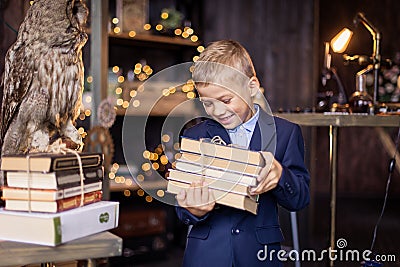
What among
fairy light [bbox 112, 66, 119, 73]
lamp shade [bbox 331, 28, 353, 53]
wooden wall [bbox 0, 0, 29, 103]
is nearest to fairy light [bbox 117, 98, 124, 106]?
fairy light [bbox 112, 66, 119, 73]

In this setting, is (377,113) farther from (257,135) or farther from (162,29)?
(162,29)

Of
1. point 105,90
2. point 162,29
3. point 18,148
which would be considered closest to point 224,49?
point 18,148

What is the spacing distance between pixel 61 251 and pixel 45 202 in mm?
104

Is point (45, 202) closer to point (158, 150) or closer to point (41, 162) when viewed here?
point (41, 162)

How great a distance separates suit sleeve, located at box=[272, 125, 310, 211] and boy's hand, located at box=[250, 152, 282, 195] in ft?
0.16

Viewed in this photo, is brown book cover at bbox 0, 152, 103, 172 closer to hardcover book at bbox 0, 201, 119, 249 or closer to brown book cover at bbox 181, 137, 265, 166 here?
hardcover book at bbox 0, 201, 119, 249

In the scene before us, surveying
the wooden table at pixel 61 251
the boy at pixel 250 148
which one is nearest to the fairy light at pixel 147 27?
the boy at pixel 250 148

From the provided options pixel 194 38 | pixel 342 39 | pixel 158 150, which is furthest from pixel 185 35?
pixel 342 39

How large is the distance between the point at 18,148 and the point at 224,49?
582mm

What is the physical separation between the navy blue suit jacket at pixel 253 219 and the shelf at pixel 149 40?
7.17 ft

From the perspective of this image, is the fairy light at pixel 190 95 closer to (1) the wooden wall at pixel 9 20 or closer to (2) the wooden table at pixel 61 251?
(1) the wooden wall at pixel 9 20

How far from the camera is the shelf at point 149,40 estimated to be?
357 cm

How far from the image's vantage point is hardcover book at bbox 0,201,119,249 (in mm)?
1039

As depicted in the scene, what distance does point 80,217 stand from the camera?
3.61 feet
